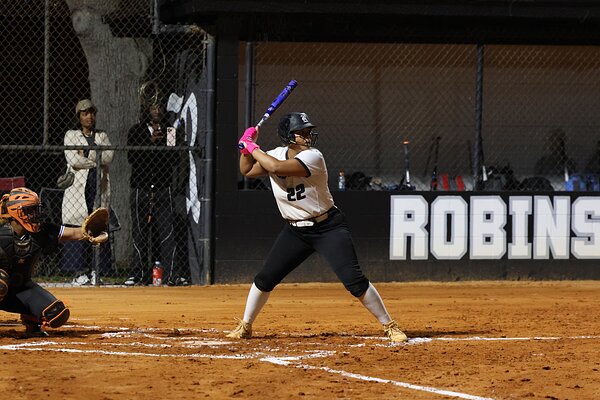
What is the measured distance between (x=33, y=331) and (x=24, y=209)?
99cm

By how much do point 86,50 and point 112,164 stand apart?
161cm

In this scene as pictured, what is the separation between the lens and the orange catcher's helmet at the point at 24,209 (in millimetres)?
9000

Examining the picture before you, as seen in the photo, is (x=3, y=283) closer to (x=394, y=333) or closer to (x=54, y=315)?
(x=54, y=315)

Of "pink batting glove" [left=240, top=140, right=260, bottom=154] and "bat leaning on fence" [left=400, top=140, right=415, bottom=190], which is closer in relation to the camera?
"pink batting glove" [left=240, top=140, right=260, bottom=154]

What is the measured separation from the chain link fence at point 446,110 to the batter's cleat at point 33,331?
6195 mm

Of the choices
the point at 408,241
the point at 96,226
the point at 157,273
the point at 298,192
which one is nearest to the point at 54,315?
the point at 96,226

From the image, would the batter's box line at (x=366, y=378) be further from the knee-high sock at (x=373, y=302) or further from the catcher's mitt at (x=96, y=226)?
the catcher's mitt at (x=96, y=226)

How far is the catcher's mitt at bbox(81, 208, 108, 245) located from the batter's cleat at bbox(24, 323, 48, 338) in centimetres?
79

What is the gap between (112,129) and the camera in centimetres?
1562

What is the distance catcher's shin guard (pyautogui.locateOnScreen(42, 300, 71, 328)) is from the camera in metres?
9.02

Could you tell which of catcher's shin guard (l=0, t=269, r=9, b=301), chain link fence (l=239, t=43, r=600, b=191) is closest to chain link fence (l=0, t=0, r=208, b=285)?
chain link fence (l=239, t=43, r=600, b=191)

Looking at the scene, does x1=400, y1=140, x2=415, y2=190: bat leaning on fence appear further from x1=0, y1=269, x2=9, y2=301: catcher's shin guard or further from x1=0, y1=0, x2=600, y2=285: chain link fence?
x1=0, y1=269, x2=9, y2=301: catcher's shin guard

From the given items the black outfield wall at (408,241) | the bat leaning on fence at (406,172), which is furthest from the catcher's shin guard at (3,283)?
the bat leaning on fence at (406,172)

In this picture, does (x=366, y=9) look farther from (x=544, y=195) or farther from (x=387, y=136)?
(x=544, y=195)
